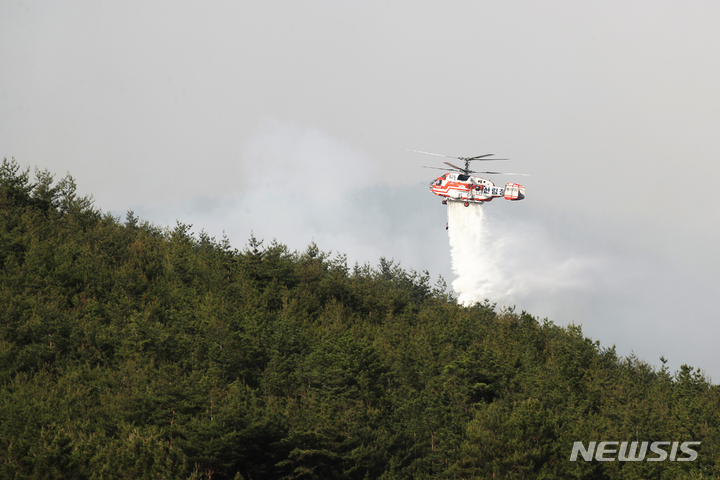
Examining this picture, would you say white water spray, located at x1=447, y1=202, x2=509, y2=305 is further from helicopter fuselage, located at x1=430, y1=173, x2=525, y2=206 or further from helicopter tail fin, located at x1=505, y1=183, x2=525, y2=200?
helicopter fuselage, located at x1=430, y1=173, x2=525, y2=206

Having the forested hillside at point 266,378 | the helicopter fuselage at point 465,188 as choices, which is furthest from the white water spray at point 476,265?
the helicopter fuselage at point 465,188

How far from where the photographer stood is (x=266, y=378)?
46.3 metres

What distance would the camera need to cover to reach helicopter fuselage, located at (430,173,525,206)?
60750mm

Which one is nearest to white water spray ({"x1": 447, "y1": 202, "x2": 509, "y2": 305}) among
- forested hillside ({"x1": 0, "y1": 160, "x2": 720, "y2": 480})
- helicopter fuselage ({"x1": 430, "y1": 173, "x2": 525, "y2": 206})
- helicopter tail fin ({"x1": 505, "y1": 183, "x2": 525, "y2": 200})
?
forested hillside ({"x1": 0, "y1": 160, "x2": 720, "y2": 480})

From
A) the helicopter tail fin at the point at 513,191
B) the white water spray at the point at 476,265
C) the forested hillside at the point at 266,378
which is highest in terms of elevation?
the helicopter tail fin at the point at 513,191

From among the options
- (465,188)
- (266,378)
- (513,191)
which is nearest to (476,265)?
(513,191)

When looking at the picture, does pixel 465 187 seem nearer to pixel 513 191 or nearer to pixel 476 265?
pixel 513 191

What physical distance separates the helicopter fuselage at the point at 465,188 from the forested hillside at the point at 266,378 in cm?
1137

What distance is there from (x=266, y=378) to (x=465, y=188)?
24952 mm

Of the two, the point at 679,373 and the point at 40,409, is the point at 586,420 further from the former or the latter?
the point at 40,409

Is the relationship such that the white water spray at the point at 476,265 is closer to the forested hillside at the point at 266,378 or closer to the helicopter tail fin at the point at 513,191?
the forested hillside at the point at 266,378

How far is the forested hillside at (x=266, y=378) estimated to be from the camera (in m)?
33.8

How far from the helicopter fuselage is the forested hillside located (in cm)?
1137

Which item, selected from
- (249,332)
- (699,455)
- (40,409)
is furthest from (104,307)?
(699,455)
